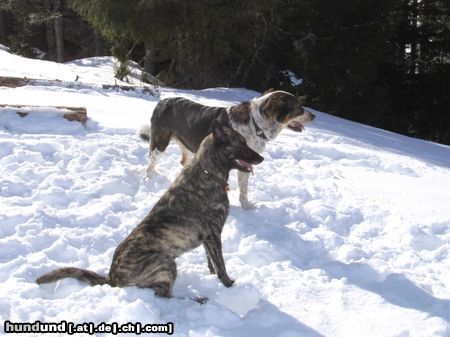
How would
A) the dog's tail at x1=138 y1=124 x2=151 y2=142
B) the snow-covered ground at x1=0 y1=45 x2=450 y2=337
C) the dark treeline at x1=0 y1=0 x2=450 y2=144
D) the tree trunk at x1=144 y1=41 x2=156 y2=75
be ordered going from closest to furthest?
the snow-covered ground at x1=0 y1=45 x2=450 y2=337, the dog's tail at x1=138 y1=124 x2=151 y2=142, the dark treeline at x1=0 y1=0 x2=450 y2=144, the tree trunk at x1=144 y1=41 x2=156 y2=75

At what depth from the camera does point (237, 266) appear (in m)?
4.92

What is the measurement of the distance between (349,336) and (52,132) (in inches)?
219

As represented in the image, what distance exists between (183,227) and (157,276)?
52 centimetres

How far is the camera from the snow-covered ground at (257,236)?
13.3 feet

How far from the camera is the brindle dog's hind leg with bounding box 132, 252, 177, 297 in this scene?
4.07 metres

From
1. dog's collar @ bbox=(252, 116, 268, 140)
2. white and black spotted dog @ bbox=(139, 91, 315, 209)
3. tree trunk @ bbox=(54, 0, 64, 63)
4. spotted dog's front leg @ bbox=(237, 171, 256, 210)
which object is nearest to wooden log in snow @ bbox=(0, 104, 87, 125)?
white and black spotted dog @ bbox=(139, 91, 315, 209)

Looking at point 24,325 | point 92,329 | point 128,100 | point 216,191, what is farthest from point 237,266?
point 128,100

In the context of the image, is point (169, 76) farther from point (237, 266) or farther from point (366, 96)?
point (237, 266)

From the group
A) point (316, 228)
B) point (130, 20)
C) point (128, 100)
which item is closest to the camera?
point (316, 228)

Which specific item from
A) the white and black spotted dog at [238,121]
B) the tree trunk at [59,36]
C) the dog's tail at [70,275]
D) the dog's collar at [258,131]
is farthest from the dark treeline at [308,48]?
the dog's tail at [70,275]

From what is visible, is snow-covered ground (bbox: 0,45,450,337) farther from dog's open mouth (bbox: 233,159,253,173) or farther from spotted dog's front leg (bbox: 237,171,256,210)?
dog's open mouth (bbox: 233,159,253,173)

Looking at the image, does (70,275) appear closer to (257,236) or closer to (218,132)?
(218,132)

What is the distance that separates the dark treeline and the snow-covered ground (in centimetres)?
693

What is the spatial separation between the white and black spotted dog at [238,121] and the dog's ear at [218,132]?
1363 mm
